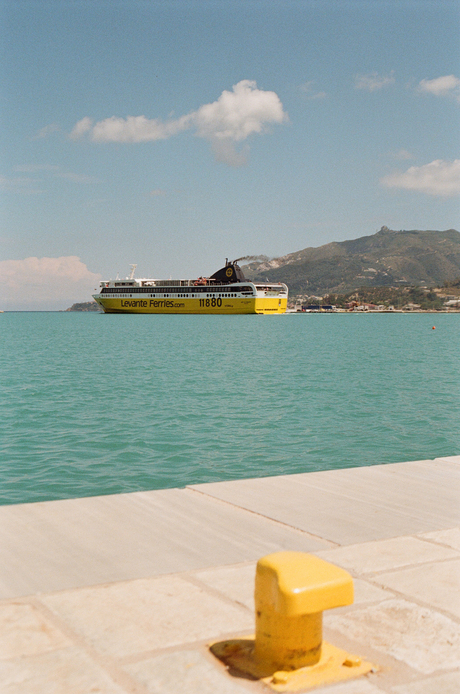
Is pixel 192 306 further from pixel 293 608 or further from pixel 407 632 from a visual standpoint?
pixel 293 608

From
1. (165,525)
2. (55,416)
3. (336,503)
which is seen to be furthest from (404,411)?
(165,525)

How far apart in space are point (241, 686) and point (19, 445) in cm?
1113

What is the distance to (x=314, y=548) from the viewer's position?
4.56 metres

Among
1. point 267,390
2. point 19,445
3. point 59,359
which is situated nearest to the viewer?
point 19,445

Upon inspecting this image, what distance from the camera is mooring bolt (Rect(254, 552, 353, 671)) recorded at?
2.84m

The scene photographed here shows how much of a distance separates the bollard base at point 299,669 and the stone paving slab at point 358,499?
170 centimetres

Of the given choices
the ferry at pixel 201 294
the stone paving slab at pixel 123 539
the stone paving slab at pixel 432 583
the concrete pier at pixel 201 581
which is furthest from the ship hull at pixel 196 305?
the stone paving slab at pixel 432 583

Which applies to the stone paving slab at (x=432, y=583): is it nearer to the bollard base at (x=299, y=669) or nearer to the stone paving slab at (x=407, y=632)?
the stone paving slab at (x=407, y=632)

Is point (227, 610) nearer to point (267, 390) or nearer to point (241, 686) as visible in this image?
point (241, 686)

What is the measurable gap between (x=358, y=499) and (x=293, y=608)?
10.6 ft

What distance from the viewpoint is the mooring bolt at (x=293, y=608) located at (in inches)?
112

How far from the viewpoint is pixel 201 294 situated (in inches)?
5408

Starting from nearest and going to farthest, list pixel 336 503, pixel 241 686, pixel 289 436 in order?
pixel 241 686, pixel 336 503, pixel 289 436

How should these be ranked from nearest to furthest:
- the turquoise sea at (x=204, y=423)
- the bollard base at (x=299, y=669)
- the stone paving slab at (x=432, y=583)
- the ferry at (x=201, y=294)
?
the bollard base at (x=299, y=669), the stone paving slab at (x=432, y=583), the turquoise sea at (x=204, y=423), the ferry at (x=201, y=294)
